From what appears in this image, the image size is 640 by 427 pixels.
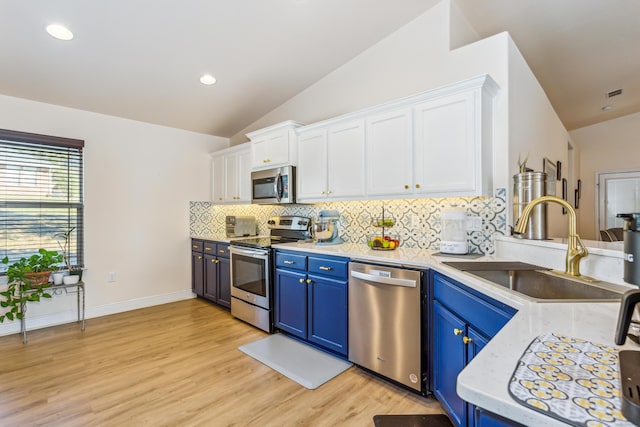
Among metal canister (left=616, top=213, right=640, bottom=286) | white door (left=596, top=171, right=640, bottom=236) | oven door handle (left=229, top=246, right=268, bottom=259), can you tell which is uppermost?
white door (left=596, top=171, right=640, bottom=236)

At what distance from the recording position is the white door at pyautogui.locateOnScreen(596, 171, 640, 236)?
5289 millimetres

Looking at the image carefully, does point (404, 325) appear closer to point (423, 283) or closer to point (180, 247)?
point (423, 283)

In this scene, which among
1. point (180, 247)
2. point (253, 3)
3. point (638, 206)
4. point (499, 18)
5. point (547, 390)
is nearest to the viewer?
point (547, 390)

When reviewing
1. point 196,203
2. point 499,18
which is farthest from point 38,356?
point 499,18

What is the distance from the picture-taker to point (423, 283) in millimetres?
2076

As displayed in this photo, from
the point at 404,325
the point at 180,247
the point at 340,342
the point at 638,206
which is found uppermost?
the point at 638,206

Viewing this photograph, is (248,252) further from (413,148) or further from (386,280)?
(413,148)

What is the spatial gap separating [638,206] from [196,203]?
731cm

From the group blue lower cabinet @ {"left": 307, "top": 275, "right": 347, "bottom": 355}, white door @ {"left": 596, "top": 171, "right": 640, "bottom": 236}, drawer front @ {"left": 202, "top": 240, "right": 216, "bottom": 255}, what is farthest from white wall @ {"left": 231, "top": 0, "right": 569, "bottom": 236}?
white door @ {"left": 596, "top": 171, "right": 640, "bottom": 236}

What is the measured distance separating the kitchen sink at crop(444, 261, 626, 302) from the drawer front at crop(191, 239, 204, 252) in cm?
349

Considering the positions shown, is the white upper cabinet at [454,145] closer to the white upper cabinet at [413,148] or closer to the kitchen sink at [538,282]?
the white upper cabinet at [413,148]

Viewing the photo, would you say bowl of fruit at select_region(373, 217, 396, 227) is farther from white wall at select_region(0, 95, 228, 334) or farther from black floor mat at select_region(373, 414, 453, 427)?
white wall at select_region(0, 95, 228, 334)

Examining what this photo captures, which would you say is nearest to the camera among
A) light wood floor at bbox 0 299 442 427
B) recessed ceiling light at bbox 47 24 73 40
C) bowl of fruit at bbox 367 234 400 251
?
light wood floor at bbox 0 299 442 427

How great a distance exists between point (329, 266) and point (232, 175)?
2.40 m
